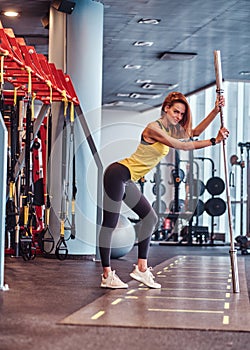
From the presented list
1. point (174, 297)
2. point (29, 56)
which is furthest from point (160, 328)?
point (29, 56)

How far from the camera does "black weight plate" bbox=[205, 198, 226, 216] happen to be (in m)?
12.3

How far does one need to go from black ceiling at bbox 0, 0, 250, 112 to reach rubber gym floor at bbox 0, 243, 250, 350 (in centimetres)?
345

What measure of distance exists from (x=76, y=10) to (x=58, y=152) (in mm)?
1522

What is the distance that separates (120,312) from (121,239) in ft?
12.6

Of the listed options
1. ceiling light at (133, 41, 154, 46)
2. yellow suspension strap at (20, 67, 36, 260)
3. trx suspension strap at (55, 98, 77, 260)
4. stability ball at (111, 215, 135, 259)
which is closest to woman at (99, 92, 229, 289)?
yellow suspension strap at (20, 67, 36, 260)

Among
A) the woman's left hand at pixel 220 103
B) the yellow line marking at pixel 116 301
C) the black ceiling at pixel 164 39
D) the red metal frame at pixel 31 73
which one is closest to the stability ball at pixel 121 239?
the red metal frame at pixel 31 73

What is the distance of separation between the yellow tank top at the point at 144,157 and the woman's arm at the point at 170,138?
Answer: 0.05m

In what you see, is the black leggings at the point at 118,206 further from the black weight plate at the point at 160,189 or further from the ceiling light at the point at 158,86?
the ceiling light at the point at 158,86

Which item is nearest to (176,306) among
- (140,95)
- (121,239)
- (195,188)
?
(121,239)

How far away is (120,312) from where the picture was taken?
3.67 metres

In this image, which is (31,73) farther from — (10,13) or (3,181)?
(10,13)

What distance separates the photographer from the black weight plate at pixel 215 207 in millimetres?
12305

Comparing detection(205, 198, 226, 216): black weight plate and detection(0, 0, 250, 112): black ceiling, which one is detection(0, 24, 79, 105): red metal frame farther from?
detection(205, 198, 226, 216): black weight plate

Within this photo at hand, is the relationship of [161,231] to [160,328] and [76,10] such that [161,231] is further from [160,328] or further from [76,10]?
[160,328]
